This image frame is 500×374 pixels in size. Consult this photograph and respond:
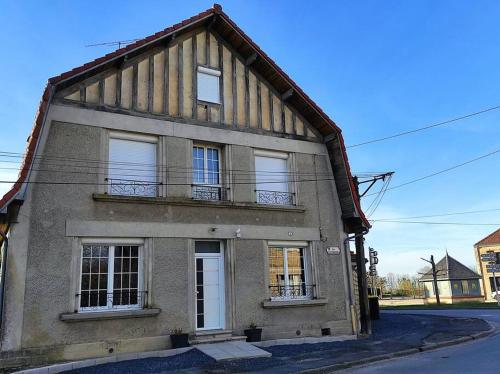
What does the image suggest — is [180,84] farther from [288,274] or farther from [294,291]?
[294,291]

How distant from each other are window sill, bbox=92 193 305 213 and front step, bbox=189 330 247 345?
3.11 metres

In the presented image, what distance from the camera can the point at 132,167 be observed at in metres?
11.3

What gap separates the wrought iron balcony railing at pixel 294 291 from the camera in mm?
12320

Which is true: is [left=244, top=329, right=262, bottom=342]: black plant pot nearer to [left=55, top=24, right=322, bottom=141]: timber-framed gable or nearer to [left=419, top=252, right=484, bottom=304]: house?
[left=55, top=24, right=322, bottom=141]: timber-framed gable

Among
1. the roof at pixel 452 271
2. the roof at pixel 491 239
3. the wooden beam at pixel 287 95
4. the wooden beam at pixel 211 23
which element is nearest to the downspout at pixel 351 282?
the wooden beam at pixel 287 95

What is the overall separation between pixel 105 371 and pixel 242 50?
916 cm

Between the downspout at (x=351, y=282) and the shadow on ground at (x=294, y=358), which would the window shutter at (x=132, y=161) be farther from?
the downspout at (x=351, y=282)

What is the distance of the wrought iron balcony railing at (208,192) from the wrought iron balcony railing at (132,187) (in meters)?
1.01

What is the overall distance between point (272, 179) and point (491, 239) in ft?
145

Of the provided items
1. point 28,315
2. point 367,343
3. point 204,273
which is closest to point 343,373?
point 367,343

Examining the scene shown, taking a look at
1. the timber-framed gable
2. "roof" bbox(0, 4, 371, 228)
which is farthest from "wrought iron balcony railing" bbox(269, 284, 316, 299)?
the timber-framed gable

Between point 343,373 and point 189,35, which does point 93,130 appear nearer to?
point 189,35

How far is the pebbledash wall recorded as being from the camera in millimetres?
9469

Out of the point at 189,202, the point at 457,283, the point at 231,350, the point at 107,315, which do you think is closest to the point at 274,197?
the point at 189,202
